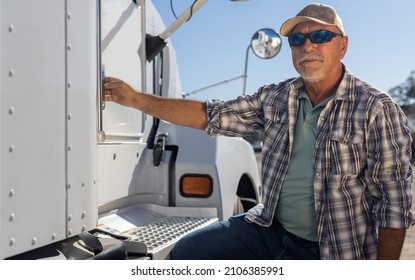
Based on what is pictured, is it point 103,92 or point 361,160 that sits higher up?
point 103,92

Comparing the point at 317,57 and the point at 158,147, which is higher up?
the point at 317,57

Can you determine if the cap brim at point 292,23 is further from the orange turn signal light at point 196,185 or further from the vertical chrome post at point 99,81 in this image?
the orange turn signal light at point 196,185

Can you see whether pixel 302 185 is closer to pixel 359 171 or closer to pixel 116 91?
pixel 359 171

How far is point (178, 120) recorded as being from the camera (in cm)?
267

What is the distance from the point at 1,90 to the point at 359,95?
4.78 ft

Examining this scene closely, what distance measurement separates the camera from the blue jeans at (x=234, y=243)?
Result: 2.40 metres

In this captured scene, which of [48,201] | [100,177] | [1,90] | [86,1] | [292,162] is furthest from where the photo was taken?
[100,177]

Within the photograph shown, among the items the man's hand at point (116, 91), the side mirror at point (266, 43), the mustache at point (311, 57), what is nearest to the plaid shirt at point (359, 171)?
the mustache at point (311, 57)

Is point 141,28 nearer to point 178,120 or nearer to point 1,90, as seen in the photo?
point 178,120

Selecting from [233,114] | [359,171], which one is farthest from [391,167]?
[233,114]

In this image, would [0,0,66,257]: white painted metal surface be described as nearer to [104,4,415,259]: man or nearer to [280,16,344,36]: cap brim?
[104,4,415,259]: man

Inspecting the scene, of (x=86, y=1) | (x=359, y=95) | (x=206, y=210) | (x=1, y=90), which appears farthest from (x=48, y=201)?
(x=206, y=210)

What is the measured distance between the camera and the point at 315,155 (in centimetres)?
223

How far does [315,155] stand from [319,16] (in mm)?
631
